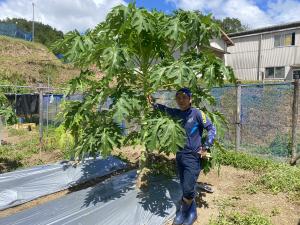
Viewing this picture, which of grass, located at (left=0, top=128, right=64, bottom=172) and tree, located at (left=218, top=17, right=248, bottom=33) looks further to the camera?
tree, located at (left=218, top=17, right=248, bottom=33)

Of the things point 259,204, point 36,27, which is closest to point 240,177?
point 259,204

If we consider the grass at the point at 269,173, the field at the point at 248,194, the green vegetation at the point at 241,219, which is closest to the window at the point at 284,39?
the field at the point at 248,194

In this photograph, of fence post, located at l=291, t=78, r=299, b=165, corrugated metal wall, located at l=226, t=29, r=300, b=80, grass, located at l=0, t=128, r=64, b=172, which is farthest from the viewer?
corrugated metal wall, located at l=226, t=29, r=300, b=80

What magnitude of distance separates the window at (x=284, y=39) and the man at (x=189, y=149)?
82.1 ft

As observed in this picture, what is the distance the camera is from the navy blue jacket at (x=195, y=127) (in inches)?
159

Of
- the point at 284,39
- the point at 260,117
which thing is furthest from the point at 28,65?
the point at 260,117

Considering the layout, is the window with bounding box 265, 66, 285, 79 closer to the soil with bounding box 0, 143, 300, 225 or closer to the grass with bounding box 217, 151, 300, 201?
the grass with bounding box 217, 151, 300, 201

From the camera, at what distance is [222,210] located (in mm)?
4570

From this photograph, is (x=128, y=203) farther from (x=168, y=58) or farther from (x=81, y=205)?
(x=168, y=58)

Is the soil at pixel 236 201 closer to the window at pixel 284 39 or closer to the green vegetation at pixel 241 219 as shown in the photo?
the green vegetation at pixel 241 219

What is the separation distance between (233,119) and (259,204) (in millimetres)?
3008

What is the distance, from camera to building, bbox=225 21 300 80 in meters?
26.5

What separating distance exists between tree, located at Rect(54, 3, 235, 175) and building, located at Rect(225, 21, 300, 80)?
23.8 m

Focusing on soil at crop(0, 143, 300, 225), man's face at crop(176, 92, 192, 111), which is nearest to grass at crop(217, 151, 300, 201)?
soil at crop(0, 143, 300, 225)
